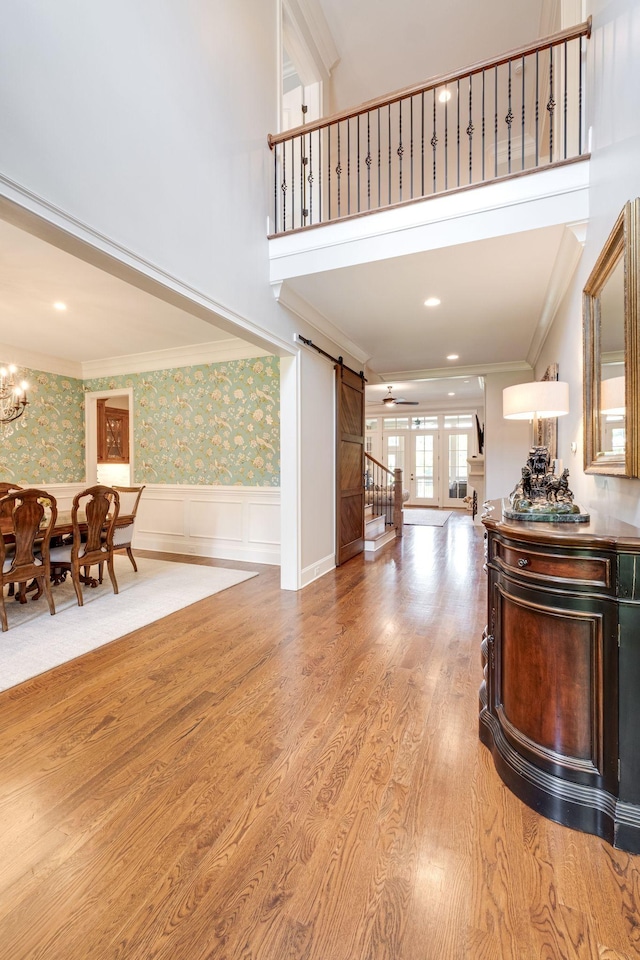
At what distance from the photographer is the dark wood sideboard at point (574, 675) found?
1.33 m

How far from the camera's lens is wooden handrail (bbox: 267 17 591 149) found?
2602mm

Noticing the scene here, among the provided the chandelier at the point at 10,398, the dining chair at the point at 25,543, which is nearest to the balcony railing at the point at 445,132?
the dining chair at the point at 25,543

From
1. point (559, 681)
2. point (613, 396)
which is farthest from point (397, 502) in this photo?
point (559, 681)

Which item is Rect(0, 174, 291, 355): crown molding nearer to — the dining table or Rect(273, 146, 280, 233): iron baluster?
Rect(273, 146, 280, 233): iron baluster

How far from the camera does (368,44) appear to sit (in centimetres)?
478

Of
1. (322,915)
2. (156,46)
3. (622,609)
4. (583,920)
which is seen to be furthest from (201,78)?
(583,920)

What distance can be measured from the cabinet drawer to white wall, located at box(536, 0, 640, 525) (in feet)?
1.75

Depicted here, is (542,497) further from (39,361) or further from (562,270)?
(39,361)

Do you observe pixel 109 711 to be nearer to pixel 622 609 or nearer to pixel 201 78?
pixel 622 609

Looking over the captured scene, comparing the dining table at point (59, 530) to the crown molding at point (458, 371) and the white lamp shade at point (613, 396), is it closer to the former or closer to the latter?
the white lamp shade at point (613, 396)

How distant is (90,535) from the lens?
3754 millimetres

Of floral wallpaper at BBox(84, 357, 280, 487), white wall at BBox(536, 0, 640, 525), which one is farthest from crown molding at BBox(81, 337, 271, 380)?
white wall at BBox(536, 0, 640, 525)

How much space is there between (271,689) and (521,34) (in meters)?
6.97

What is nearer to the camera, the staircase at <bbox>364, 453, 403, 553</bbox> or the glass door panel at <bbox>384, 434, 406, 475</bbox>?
the staircase at <bbox>364, 453, 403, 553</bbox>
